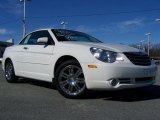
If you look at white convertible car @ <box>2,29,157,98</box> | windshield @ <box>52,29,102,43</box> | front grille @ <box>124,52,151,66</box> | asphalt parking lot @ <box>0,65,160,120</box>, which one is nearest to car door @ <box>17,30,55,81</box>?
white convertible car @ <box>2,29,157,98</box>

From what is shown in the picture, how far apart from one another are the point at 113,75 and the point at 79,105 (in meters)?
0.82

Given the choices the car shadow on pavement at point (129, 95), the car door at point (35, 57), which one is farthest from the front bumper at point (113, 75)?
the car door at point (35, 57)

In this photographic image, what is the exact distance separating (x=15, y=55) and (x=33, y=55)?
1093 mm

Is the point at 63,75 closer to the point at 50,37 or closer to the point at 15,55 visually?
the point at 50,37

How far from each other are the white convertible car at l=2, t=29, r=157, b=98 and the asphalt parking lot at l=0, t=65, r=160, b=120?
0.32 m

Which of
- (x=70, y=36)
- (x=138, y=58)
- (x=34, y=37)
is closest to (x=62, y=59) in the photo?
(x=70, y=36)

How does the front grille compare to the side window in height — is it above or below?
below

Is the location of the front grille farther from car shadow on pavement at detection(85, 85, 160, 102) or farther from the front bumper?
car shadow on pavement at detection(85, 85, 160, 102)

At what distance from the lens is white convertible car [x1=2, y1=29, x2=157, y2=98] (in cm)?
583

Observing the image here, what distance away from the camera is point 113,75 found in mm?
5754

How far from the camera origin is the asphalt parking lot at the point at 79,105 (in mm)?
4773

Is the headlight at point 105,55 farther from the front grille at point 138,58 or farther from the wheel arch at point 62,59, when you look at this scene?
the wheel arch at point 62,59

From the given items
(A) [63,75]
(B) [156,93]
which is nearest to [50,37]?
(A) [63,75]

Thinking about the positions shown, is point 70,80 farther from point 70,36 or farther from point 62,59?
point 70,36
